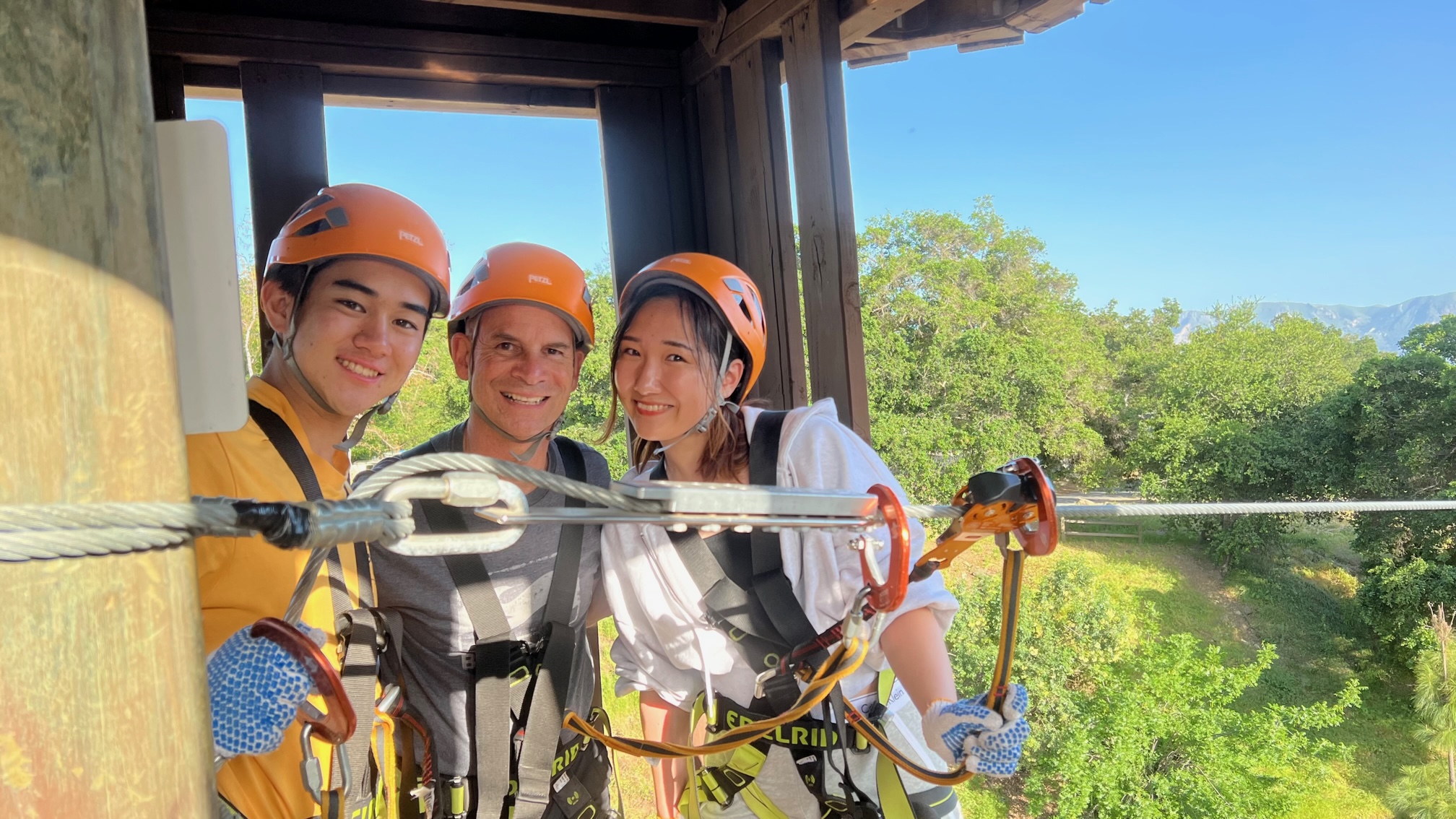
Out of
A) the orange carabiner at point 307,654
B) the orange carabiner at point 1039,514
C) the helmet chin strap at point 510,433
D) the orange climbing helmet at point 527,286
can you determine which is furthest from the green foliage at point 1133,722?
the orange carabiner at point 307,654

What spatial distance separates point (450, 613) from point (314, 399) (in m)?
0.65

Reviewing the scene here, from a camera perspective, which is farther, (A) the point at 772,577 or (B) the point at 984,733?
(A) the point at 772,577

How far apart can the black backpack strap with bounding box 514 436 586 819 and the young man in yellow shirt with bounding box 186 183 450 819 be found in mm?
489

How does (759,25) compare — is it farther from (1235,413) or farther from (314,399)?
(1235,413)

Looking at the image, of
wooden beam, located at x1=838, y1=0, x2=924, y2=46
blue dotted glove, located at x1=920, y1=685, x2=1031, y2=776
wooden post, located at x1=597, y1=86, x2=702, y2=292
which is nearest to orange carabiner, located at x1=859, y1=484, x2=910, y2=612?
blue dotted glove, located at x1=920, y1=685, x2=1031, y2=776

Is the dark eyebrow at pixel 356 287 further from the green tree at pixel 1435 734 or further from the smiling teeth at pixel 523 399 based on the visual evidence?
the green tree at pixel 1435 734

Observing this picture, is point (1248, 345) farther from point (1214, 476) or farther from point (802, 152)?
point (802, 152)

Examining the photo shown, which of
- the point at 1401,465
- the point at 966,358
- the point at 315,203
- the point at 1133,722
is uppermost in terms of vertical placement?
the point at 966,358

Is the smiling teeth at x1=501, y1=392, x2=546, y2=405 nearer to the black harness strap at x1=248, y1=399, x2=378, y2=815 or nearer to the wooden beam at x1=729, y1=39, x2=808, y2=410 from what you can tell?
the black harness strap at x1=248, y1=399, x2=378, y2=815

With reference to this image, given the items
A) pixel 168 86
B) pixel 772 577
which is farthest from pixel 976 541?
pixel 168 86

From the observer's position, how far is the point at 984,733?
5.16 ft

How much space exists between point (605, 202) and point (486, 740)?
2.09 m

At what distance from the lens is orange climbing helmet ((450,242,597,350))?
91.3 inches

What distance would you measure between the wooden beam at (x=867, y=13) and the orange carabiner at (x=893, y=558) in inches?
75.3
